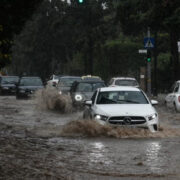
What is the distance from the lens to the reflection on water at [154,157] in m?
12.3

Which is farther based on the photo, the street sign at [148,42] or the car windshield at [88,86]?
the street sign at [148,42]

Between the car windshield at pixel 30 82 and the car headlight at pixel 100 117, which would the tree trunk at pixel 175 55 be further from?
the car headlight at pixel 100 117

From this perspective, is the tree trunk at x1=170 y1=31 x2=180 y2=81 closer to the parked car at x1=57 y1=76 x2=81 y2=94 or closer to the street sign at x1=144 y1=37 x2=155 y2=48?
the street sign at x1=144 y1=37 x2=155 y2=48

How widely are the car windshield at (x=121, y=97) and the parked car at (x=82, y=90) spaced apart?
9936 mm

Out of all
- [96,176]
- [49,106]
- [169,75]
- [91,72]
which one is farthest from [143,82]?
[96,176]

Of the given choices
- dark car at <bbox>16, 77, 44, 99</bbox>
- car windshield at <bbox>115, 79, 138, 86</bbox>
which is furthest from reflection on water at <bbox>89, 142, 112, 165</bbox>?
dark car at <bbox>16, 77, 44, 99</bbox>

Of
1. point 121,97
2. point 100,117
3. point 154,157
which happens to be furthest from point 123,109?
point 154,157

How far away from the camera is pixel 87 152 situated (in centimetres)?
1497

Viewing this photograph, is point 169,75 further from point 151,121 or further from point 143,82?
point 151,121

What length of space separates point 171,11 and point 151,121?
791 inches

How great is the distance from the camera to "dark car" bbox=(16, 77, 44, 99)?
45.3 m

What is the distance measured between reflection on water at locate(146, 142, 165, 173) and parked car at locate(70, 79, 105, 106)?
1360 cm

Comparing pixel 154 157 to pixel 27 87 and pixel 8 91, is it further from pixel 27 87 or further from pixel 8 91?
pixel 8 91

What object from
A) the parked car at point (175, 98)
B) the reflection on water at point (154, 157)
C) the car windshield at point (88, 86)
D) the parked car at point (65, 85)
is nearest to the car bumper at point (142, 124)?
the reflection on water at point (154, 157)
